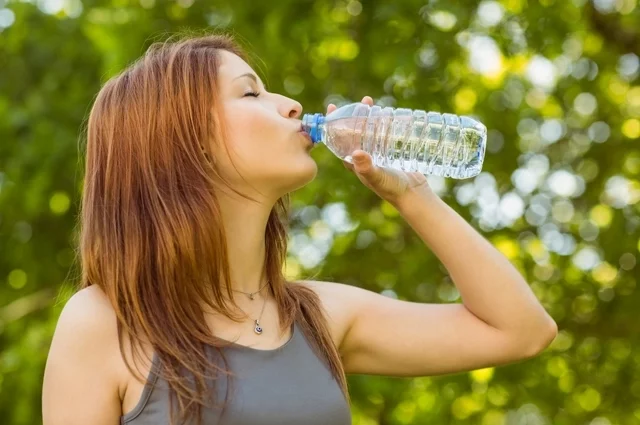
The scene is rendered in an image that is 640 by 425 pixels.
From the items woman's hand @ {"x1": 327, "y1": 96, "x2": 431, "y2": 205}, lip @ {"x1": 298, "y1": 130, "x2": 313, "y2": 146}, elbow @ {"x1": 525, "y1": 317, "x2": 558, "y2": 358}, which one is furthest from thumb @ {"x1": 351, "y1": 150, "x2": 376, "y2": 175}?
elbow @ {"x1": 525, "y1": 317, "x2": 558, "y2": 358}

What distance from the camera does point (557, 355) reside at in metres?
5.12

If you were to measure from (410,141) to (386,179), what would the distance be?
1.44 ft

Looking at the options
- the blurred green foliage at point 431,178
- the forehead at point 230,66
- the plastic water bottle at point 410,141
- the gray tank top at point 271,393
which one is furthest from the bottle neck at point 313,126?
the blurred green foliage at point 431,178

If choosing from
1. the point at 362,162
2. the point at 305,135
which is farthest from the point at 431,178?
the point at 305,135

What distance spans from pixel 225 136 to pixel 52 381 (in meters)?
0.64

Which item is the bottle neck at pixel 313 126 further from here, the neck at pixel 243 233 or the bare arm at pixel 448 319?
the bare arm at pixel 448 319

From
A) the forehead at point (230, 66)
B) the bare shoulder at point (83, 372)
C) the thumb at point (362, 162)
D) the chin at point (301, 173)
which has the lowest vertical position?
the bare shoulder at point (83, 372)

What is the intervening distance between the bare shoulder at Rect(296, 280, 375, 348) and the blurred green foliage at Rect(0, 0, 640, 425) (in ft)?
5.66

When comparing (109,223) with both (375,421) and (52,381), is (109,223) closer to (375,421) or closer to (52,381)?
(52,381)

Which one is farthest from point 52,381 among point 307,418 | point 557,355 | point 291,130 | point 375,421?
point 557,355

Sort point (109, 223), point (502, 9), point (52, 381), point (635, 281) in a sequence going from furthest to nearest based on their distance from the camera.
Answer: point (635, 281)
point (502, 9)
point (109, 223)
point (52, 381)

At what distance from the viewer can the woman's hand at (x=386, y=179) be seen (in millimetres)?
2572

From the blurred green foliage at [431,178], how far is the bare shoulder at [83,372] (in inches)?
85.8

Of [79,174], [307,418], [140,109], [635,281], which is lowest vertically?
[635,281]
